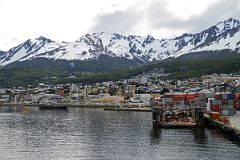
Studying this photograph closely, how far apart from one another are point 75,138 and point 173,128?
15.2 metres

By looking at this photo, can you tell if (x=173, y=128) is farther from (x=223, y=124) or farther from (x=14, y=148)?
(x=14, y=148)

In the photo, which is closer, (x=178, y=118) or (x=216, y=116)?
(x=216, y=116)

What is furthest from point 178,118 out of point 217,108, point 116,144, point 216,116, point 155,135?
point 116,144

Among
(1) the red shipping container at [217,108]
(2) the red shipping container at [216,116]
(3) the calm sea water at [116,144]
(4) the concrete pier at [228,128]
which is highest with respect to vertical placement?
(1) the red shipping container at [217,108]

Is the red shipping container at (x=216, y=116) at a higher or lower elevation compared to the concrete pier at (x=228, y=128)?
higher

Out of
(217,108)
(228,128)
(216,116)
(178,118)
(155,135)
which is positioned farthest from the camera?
(217,108)

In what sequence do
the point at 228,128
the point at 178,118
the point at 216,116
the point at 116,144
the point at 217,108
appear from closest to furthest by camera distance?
the point at 116,144 < the point at 228,128 < the point at 216,116 < the point at 178,118 < the point at 217,108

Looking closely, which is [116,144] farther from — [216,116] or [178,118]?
[216,116]

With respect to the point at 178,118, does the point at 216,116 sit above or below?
above

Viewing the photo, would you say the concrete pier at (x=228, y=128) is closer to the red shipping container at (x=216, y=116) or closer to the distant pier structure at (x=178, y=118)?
the red shipping container at (x=216, y=116)

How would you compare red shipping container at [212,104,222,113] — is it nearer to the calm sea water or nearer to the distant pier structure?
the distant pier structure

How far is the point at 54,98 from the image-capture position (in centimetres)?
16325

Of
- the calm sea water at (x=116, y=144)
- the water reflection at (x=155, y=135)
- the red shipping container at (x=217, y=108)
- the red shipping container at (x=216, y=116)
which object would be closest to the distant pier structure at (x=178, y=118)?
the red shipping container at (x=216, y=116)

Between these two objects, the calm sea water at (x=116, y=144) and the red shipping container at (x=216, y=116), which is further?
the red shipping container at (x=216, y=116)
